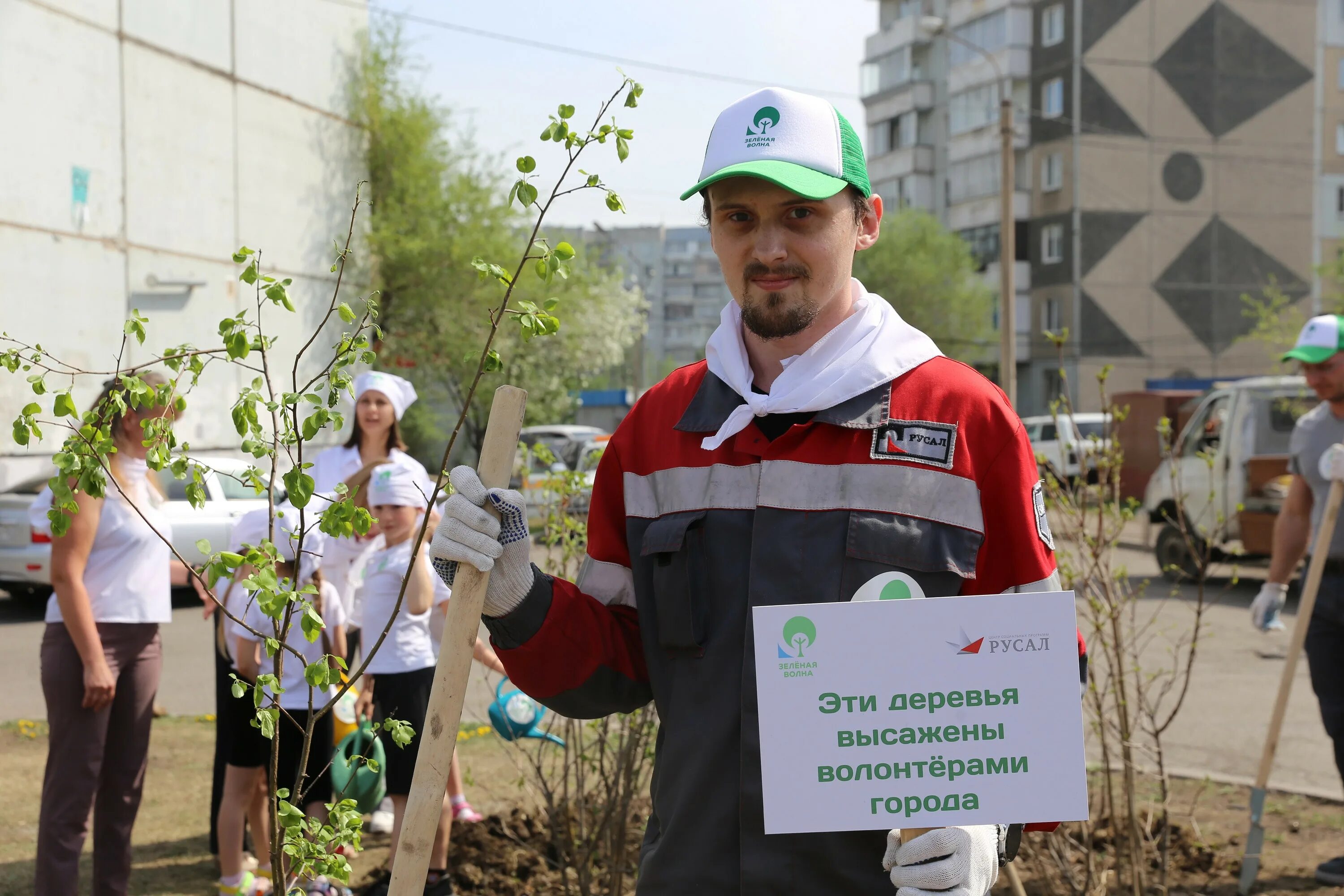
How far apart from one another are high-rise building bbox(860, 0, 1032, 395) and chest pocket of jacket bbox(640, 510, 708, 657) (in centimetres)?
4437

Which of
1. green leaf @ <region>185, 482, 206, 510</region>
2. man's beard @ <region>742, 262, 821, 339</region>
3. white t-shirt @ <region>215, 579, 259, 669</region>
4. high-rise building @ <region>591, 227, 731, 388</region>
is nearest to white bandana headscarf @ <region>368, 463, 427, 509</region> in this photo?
white t-shirt @ <region>215, 579, 259, 669</region>

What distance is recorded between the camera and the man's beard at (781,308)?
2.28 metres

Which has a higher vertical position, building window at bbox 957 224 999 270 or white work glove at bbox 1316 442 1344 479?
building window at bbox 957 224 999 270

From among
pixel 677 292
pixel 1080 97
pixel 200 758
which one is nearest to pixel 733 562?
pixel 200 758

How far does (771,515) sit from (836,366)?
0.27 m

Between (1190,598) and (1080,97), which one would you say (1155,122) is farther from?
(1190,598)

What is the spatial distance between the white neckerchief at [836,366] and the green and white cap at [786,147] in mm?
236

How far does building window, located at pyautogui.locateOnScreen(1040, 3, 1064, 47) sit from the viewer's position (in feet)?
159

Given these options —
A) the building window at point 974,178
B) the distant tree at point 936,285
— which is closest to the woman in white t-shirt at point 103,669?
the distant tree at point 936,285

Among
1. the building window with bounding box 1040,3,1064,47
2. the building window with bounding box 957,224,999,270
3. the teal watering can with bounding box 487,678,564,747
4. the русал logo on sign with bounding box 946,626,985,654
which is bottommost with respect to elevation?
the teal watering can with bounding box 487,678,564,747

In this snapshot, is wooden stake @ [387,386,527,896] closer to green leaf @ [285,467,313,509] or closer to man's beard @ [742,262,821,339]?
green leaf @ [285,467,313,509]

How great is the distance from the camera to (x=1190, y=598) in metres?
13.2

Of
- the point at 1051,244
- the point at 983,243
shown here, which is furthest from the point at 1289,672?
the point at 983,243

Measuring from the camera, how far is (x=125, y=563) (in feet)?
13.8
